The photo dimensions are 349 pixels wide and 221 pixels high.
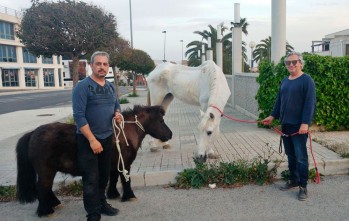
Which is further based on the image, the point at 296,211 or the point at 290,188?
the point at 290,188

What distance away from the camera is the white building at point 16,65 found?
50625mm

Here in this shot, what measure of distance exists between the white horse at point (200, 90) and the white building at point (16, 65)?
43.5m

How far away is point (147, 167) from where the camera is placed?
579 cm

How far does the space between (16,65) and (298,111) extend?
55082 mm

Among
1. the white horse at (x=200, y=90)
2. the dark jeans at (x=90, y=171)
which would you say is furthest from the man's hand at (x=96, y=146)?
the white horse at (x=200, y=90)

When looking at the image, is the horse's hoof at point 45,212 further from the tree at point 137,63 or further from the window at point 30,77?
the window at point 30,77

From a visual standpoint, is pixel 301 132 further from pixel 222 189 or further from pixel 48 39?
pixel 48 39

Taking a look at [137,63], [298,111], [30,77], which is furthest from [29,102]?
[30,77]

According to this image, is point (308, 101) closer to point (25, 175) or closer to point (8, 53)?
point (25, 175)

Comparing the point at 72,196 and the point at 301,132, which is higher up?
the point at 301,132

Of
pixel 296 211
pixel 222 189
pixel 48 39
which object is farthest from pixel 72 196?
pixel 48 39

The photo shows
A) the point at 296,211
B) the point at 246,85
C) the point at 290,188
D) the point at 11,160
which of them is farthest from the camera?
the point at 246,85

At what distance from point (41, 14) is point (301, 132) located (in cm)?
797

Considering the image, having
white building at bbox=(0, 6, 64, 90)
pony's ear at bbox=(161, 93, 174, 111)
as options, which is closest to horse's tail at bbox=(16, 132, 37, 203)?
pony's ear at bbox=(161, 93, 174, 111)
